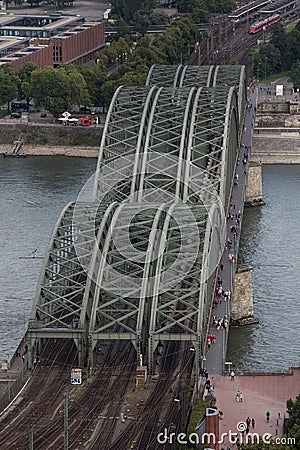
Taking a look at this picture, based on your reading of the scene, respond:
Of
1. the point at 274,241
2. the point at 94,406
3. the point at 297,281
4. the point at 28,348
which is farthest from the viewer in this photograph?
the point at 274,241

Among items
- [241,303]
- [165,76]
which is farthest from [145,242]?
[165,76]

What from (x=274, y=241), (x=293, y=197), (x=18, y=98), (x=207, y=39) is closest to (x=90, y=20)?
(x=207, y=39)

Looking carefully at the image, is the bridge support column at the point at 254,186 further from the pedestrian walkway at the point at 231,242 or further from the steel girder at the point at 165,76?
the steel girder at the point at 165,76

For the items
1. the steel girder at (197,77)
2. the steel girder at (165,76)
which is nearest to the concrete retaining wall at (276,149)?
the steel girder at (197,77)

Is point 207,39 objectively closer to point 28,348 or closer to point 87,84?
point 87,84

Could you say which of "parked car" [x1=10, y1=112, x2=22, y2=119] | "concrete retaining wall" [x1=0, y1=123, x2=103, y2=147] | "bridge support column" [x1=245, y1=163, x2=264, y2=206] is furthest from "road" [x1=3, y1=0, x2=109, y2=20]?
"bridge support column" [x1=245, y1=163, x2=264, y2=206]

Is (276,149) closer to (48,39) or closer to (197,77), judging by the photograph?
(197,77)

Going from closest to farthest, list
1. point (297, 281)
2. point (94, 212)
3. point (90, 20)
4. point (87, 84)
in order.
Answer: point (94, 212) < point (297, 281) < point (87, 84) < point (90, 20)
